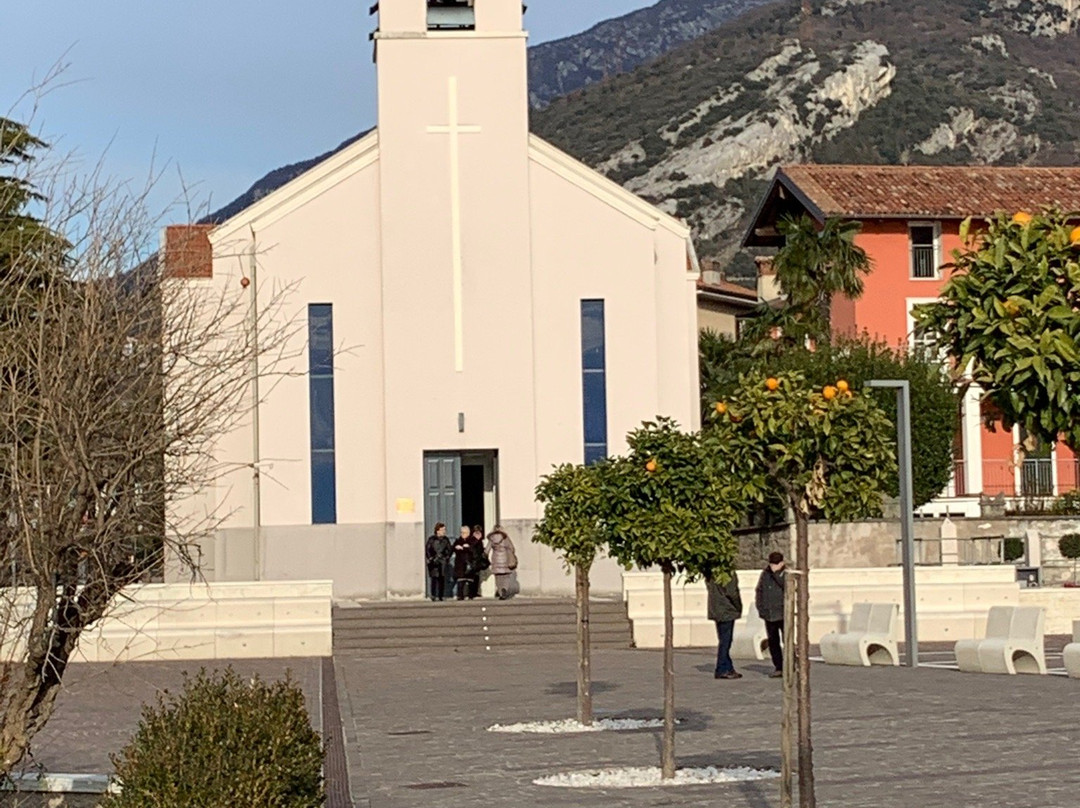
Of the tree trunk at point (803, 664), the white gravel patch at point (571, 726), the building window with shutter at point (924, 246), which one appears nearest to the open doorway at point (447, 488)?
the white gravel patch at point (571, 726)

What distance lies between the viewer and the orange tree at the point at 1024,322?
28.4ft

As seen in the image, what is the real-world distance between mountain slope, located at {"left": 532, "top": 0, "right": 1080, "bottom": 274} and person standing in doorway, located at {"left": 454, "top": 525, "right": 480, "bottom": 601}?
75193 mm

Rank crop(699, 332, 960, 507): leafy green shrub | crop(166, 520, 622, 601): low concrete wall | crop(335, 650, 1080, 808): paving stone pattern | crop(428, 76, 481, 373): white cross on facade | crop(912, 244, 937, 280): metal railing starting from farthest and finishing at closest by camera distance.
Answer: crop(912, 244, 937, 280): metal railing → crop(699, 332, 960, 507): leafy green shrub → crop(428, 76, 481, 373): white cross on facade → crop(166, 520, 622, 601): low concrete wall → crop(335, 650, 1080, 808): paving stone pattern

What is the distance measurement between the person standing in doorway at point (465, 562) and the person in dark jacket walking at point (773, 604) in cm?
1259

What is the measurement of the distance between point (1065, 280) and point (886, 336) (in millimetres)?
48709

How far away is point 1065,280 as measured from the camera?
29.1ft

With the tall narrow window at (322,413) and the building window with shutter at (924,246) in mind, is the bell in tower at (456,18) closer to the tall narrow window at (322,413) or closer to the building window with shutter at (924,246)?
the tall narrow window at (322,413)

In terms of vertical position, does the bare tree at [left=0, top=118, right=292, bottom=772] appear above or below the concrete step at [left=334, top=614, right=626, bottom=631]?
above

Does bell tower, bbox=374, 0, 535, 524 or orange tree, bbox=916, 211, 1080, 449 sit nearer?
orange tree, bbox=916, 211, 1080, 449

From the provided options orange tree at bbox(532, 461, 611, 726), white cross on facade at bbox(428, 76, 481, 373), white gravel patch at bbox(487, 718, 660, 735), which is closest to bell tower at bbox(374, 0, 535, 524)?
white cross on facade at bbox(428, 76, 481, 373)

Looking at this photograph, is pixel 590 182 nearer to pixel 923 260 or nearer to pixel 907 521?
pixel 907 521

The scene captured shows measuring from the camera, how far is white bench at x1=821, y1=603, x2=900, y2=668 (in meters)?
28.3

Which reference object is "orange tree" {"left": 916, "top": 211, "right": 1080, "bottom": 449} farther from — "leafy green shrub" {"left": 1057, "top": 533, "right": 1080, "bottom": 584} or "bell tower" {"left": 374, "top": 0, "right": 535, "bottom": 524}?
"leafy green shrub" {"left": 1057, "top": 533, "right": 1080, "bottom": 584}

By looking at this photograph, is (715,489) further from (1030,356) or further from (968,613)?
(968,613)
